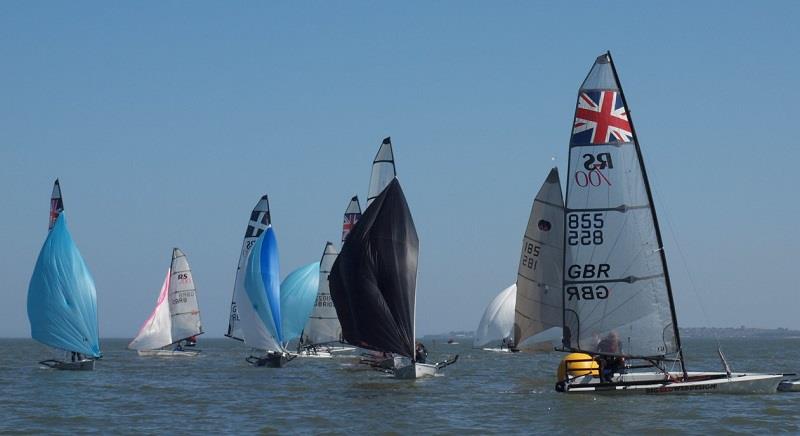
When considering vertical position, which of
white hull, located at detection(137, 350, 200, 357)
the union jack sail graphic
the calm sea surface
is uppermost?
the union jack sail graphic

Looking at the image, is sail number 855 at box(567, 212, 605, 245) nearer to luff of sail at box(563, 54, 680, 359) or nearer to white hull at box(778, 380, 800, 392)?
luff of sail at box(563, 54, 680, 359)

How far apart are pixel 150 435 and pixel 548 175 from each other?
83.9 feet

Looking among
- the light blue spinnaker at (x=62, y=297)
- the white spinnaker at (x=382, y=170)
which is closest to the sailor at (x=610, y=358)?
the white spinnaker at (x=382, y=170)

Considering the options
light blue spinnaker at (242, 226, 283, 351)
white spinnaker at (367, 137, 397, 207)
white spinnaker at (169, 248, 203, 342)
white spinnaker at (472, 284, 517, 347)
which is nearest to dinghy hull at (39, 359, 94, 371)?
light blue spinnaker at (242, 226, 283, 351)

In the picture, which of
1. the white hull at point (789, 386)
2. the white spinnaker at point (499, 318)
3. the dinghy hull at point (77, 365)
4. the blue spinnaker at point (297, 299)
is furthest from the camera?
the white spinnaker at point (499, 318)

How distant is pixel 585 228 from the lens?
33844mm

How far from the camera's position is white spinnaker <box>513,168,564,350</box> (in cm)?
4938

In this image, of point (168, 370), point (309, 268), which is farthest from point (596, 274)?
point (309, 268)

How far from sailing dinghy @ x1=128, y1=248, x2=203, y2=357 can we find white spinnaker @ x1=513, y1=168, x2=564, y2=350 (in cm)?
3181

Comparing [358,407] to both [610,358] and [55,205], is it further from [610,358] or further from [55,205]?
[55,205]

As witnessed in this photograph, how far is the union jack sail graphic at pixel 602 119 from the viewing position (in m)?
33.4

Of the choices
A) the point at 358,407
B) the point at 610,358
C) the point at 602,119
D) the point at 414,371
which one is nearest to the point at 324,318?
the point at 414,371

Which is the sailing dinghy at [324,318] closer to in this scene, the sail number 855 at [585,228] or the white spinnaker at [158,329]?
the white spinnaker at [158,329]

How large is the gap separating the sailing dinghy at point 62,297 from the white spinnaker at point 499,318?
1542 inches
